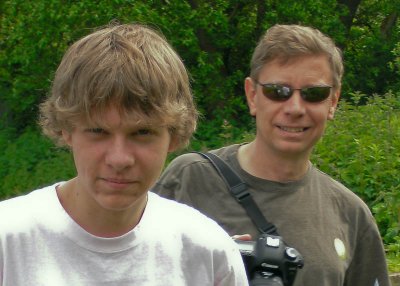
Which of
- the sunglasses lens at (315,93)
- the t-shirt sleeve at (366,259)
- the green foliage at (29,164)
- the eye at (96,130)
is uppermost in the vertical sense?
the eye at (96,130)

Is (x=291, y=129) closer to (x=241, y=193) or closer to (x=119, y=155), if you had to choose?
(x=241, y=193)

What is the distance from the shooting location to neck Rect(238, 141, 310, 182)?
286 cm

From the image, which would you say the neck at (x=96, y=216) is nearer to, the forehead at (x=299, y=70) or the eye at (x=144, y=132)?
the eye at (x=144, y=132)

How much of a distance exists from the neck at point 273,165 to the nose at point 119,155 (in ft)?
3.21

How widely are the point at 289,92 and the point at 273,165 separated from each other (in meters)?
0.23

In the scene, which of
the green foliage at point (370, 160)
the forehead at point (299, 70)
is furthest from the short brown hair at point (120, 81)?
the green foliage at point (370, 160)

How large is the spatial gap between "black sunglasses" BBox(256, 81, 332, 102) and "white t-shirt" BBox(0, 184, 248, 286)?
0.82m

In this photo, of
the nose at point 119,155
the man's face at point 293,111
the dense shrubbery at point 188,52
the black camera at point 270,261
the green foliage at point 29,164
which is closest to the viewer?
the nose at point 119,155

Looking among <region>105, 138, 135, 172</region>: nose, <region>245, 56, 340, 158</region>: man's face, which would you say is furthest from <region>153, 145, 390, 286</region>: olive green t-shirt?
<region>105, 138, 135, 172</region>: nose

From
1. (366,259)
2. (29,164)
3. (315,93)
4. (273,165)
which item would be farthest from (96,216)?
(29,164)

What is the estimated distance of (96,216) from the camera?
2006 mm

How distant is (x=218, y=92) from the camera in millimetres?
13406

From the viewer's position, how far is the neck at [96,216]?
2002 millimetres

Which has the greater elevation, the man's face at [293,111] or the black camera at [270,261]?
the man's face at [293,111]
